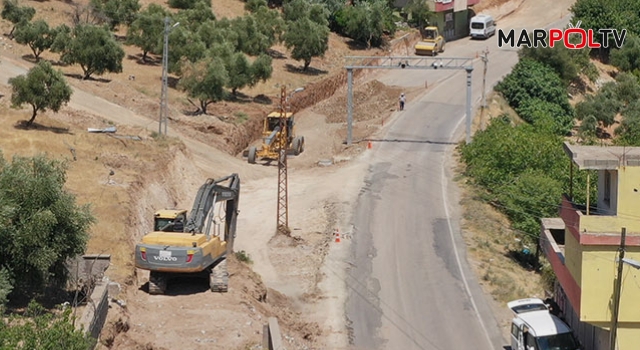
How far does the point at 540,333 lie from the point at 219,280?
11.2 m

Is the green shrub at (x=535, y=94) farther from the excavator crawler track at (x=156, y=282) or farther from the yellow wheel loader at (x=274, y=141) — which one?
the excavator crawler track at (x=156, y=282)

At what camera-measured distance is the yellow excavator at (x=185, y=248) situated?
36906mm

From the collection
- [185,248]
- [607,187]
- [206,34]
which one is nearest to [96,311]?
[185,248]

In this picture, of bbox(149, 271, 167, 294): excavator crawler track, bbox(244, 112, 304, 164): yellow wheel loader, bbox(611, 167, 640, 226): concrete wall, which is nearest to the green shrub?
bbox(244, 112, 304, 164): yellow wheel loader

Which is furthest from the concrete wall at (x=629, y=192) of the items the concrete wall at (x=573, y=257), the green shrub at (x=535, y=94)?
the green shrub at (x=535, y=94)

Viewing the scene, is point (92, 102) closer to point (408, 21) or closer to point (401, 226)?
point (401, 226)

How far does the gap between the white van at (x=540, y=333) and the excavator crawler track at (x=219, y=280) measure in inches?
395

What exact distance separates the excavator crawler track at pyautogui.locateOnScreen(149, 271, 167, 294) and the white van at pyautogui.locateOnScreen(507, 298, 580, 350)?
1201 centimetres

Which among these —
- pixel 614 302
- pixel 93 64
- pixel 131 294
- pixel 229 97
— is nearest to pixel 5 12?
pixel 93 64

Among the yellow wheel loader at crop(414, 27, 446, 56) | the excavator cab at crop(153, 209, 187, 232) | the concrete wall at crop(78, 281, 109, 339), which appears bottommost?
the concrete wall at crop(78, 281, 109, 339)

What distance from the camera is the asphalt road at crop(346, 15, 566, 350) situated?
39.1 m

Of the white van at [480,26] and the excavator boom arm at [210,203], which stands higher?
the white van at [480,26]

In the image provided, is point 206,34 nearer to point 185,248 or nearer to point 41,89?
point 41,89

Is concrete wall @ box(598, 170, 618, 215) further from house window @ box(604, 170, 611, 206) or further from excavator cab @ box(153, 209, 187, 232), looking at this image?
excavator cab @ box(153, 209, 187, 232)
